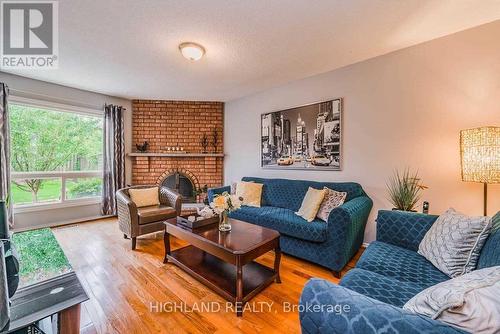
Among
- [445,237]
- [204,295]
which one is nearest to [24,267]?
[204,295]

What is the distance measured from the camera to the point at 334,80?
2.98m

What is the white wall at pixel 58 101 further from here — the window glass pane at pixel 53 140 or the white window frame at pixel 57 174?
the window glass pane at pixel 53 140

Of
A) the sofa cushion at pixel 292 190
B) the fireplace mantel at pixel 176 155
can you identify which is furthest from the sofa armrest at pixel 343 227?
the fireplace mantel at pixel 176 155

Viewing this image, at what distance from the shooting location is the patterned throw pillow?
2443mm

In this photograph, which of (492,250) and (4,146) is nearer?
(492,250)

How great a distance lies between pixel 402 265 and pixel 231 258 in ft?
3.99

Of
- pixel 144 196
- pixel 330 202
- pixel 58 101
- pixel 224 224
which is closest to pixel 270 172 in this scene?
pixel 330 202

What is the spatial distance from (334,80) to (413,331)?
3.02 metres

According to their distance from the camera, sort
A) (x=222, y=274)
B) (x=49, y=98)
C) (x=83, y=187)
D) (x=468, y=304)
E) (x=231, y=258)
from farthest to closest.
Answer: (x=83, y=187) → (x=49, y=98) → (x=222, y=274) → (x=231, y=258) → (x=468, y=304)

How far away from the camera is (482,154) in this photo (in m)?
1.69

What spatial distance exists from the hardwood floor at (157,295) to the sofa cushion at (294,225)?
0.36 m

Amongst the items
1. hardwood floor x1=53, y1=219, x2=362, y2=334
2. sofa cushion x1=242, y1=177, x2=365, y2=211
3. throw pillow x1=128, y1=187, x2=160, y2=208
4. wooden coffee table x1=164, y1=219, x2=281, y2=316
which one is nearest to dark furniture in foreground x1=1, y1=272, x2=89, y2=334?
hardwood floor x1=53, y1=219, x2=362, y2=334

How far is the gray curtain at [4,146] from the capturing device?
291 centimetres

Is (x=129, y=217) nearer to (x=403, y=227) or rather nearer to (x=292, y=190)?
(x=292, y=190)
